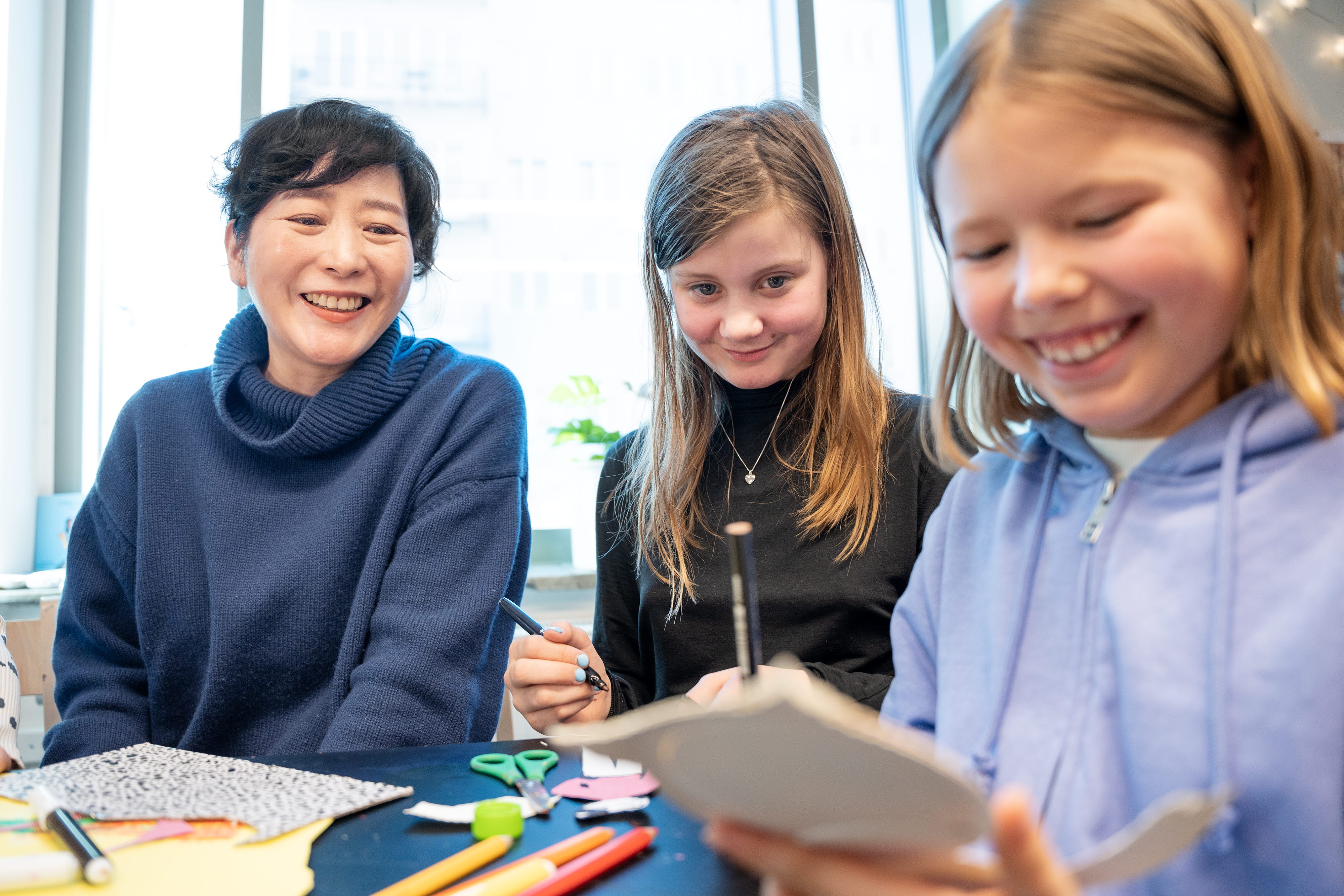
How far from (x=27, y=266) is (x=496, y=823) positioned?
7.55 feet

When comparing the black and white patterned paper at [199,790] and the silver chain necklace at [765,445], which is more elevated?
the silver chain necklace at [765,445]

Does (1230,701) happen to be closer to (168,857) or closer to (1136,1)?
(1136,1)

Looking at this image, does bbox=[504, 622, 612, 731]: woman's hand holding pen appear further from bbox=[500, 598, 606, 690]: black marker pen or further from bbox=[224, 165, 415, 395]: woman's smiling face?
bbox=[224, 165, 415, 395]: woman's smiling face

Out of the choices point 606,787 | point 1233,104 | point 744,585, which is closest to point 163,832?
point 606,787

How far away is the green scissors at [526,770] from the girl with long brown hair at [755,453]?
149 mm

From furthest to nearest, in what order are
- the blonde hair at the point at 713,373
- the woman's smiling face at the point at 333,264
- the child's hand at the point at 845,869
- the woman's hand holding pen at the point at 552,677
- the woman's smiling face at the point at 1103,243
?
the woman's smiling face at the point at 333,264 → the blonde hair at the point at 713,373 → the woman's hand holding pen at the point at 552,677 → the woman's smiling face at the point at 1103,243 → the child's hand at the point at 845,869

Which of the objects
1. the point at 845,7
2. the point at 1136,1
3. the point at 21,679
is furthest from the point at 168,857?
the point at 845,7

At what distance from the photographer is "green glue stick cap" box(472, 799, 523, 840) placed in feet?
1.96

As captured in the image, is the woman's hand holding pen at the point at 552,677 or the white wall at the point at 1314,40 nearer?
the woman's hand holding pen at the point at 552,677

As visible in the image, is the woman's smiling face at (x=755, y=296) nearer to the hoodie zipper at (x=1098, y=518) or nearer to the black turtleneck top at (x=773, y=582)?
the black turtleneck top at (x=773, y=582)

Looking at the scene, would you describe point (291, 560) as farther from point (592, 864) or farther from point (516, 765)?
point (592, 864)

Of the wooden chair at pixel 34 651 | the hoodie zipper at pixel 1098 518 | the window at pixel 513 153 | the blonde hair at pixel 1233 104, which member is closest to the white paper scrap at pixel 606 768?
the hoodie zipper at pixel 1098 518

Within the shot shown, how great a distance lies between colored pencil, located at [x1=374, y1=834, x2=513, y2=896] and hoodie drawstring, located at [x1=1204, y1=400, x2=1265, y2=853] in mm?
→ 397

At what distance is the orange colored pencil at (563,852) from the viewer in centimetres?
53
